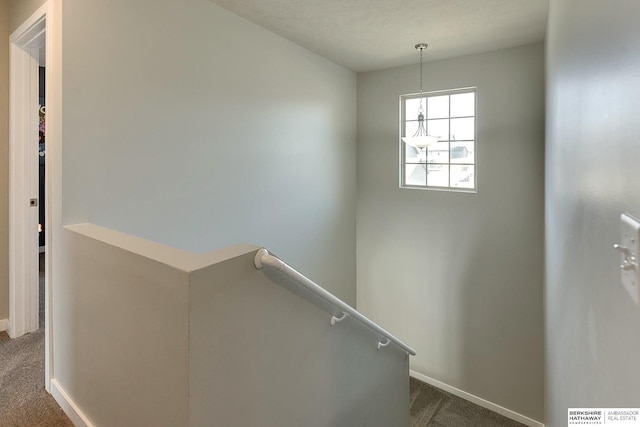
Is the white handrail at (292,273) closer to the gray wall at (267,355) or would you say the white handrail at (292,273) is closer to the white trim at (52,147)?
the gray wall at (267,355)

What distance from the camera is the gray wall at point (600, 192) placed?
683 mm

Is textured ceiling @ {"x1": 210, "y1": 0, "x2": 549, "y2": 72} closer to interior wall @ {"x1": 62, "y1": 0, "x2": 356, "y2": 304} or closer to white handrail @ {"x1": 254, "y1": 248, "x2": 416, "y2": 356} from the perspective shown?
interior wall @ {"x1": 62, "y1": 0, "x2": 356, "y2": 304}

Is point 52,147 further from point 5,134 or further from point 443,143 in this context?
point 443,143

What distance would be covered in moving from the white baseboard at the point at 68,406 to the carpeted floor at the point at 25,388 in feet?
0.09

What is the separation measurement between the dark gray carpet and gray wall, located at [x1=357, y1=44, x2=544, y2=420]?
0.16 meters

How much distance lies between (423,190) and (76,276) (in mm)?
3513

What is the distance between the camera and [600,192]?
3.04 ft

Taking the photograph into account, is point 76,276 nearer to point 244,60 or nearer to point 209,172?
point 209,172

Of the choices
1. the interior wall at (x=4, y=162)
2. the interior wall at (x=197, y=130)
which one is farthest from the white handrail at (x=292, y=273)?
the interior wall at (x=4, y=162)

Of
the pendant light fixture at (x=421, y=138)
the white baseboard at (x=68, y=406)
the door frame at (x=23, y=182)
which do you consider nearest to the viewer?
the white baseboard at (x=68, y=406)

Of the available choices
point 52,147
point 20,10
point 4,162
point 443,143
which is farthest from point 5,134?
point 443,143

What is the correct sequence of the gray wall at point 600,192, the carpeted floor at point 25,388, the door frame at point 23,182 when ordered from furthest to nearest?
the door frame at point 23,182
the carpeted floor at point 25,388
the gray wall at point 600,192

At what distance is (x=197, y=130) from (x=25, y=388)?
188cm

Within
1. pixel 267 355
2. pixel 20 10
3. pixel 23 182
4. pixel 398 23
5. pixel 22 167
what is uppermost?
pixel 398 23
